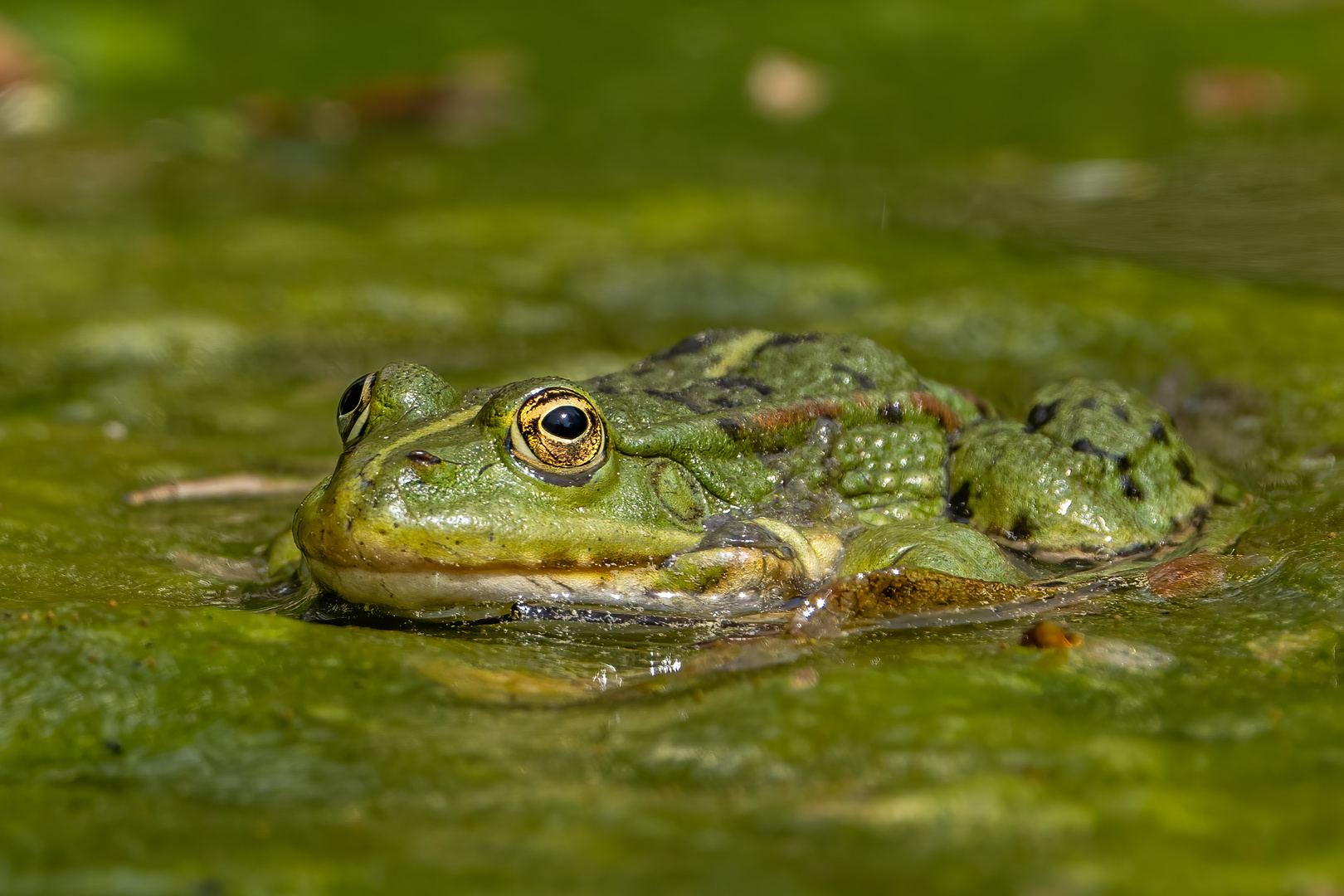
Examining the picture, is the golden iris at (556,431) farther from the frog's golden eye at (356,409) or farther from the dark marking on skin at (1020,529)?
the dark marking on skin at (1020,529)

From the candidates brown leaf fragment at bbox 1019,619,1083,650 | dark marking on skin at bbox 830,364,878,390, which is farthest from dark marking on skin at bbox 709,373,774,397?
brown leaf fragment at bbox 1019,619,1083,650

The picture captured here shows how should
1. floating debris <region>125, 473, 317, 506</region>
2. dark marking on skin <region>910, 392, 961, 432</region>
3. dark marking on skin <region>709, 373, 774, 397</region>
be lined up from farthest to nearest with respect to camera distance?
floating debris <region>125, 473, 317, 506</region> < dark marking on skin <region>910, 392, 961, 432</region> < dark marking on skin <region>709, 373, 774, 397</region>

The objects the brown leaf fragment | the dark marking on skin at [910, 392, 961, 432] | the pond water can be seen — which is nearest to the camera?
the pond water

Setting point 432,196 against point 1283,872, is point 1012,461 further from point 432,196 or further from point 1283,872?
point 432,196

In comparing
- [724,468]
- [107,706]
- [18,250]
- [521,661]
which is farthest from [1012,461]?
[18,250]

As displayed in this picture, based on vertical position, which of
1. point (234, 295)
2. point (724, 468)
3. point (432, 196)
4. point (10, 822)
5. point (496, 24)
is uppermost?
point (496, 24)

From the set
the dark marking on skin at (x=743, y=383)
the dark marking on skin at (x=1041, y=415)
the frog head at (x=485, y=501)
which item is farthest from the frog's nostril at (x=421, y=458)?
the dark marking on skin at (x=1041, y=415)

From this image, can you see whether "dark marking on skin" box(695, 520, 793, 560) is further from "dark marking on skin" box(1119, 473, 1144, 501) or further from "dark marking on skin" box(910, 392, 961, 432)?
"dark marking on skin" box(1119, 473, 1144, 501)

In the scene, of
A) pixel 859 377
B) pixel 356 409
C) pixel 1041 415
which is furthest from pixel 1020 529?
pixel 356 409
